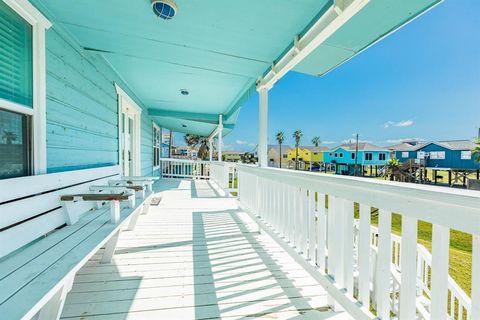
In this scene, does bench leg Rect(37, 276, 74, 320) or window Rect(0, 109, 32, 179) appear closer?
bench leg Rect(37, 276, 74, 320)

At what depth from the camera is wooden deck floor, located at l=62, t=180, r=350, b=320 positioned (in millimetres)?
1522

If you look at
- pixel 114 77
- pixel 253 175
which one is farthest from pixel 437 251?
pixel 114 77

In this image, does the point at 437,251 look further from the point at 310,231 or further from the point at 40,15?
the point at 40,15

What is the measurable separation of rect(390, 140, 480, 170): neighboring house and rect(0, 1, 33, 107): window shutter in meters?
4.39

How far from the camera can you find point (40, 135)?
189 cm

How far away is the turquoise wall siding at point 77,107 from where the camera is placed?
2096 mm

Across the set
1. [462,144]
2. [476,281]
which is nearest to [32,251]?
[476,281]

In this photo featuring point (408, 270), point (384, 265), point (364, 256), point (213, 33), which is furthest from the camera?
point (213, 33)

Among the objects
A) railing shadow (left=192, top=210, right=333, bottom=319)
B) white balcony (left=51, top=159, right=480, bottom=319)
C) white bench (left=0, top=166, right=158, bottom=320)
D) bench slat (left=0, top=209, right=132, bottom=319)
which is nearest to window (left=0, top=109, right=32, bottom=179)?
white bench (left=0, top=166, right=158, bottom=320)

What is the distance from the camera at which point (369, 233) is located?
1.26 metres

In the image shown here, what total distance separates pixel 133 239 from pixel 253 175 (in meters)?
1.68

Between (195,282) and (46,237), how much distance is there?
1.13 m

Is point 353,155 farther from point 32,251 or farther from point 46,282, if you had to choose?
point 46,282

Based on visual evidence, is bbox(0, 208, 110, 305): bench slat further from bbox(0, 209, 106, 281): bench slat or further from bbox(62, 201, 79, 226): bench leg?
bbox(62, 201, 79, 226): bench leg
